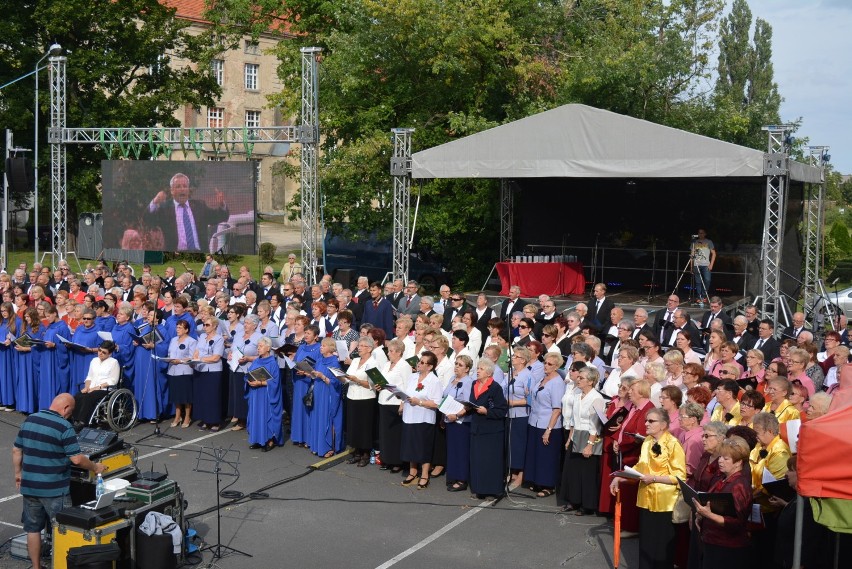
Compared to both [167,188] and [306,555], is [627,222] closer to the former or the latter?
[167,188]

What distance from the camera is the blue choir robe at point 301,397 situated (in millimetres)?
12039

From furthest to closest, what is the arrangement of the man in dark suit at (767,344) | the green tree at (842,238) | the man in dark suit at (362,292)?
the green tree at (842,238)
the man in dark suit at (362,292)
the man in dark suit at (767,344)

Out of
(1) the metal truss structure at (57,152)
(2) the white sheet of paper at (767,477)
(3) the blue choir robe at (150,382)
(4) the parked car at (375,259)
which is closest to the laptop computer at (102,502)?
(2) the white sheet of paper at (767,477)

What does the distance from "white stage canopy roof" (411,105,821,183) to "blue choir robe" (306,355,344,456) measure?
27.0ft

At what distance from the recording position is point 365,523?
9.40m

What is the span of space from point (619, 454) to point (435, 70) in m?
16.6

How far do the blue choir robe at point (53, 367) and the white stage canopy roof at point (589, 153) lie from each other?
27.2ft

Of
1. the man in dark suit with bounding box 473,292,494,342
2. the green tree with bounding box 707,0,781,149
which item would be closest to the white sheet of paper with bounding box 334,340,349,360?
the man in dark suit with bounding box 473,292,494,342

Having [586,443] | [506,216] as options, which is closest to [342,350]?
[586,443]

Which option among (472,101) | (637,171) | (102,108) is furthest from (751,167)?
(102,108)

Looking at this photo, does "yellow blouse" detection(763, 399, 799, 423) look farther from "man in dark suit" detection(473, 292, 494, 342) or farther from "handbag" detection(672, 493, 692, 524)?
"man in dark suit" detection(473, 292, 494, 342)

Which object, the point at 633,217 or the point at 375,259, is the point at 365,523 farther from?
the point at 633,217

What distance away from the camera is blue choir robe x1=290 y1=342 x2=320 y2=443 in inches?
474

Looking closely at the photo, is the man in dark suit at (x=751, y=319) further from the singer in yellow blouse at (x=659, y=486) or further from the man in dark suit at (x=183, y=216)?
the man in dark suit at (x=183, y=216)
